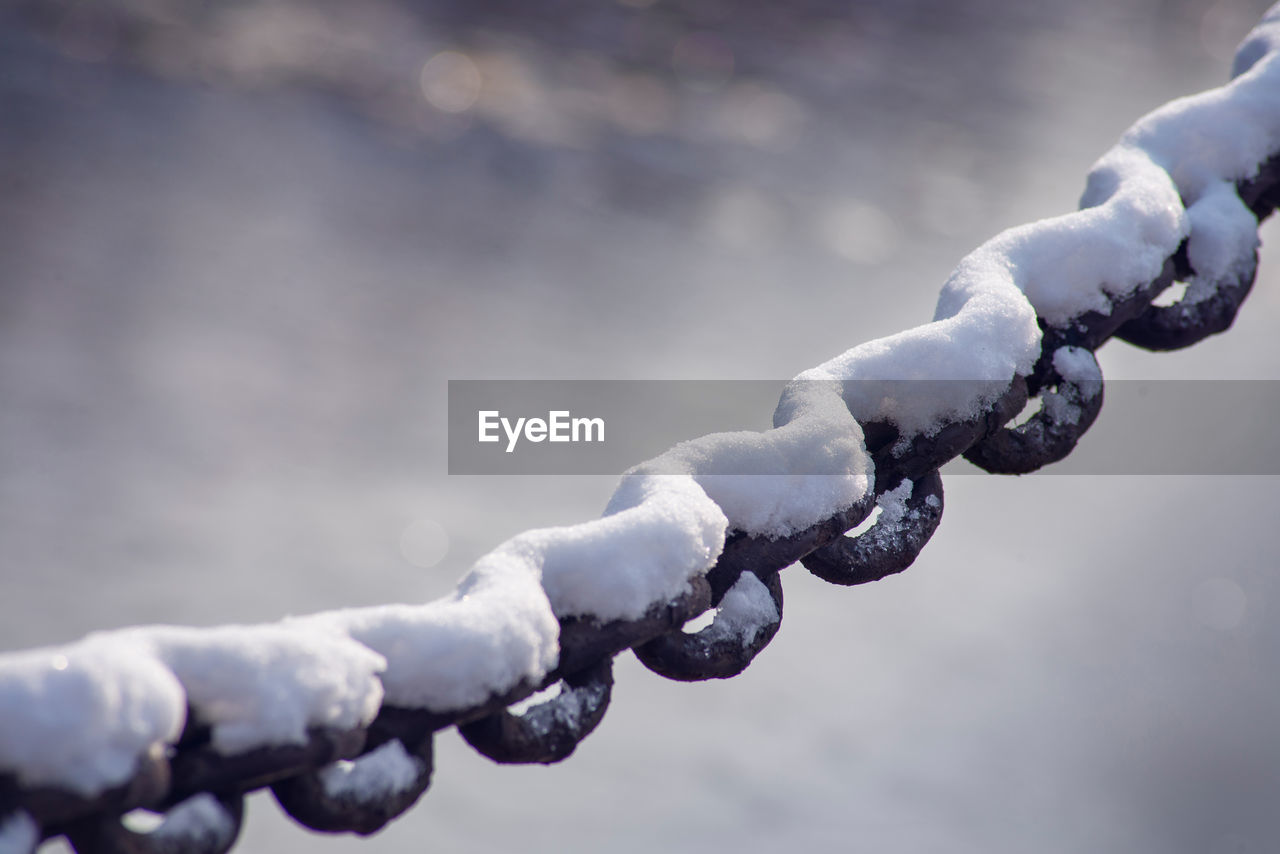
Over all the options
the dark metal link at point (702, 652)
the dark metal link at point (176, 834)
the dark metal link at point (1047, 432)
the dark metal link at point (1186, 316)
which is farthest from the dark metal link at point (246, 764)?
the dark metal link at point (1186, 316)

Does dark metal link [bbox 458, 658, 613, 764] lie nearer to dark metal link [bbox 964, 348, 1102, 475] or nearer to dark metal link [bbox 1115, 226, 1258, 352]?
dark metal link [bbox 964, 348, 1102, 475]

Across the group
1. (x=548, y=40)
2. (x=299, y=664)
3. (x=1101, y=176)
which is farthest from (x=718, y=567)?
(x=548, y=40)

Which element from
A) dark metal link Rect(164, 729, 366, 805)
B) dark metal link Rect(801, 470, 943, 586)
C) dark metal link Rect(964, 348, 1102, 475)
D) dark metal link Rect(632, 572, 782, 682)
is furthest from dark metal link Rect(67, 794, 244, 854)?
dark metal link Rect(964, 348, 1102, 475)

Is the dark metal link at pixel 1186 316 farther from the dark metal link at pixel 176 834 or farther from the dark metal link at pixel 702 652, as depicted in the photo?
the dark metal link at pixel 176 834

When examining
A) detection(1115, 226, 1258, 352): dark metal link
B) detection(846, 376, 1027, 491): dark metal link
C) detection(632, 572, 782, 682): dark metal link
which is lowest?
detection(632, 572, 782, 682): dark metal link

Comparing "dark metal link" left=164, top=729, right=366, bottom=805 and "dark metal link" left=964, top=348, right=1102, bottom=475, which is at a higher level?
"dark metal link" left=964, top=348, right=1102, bottom=475
